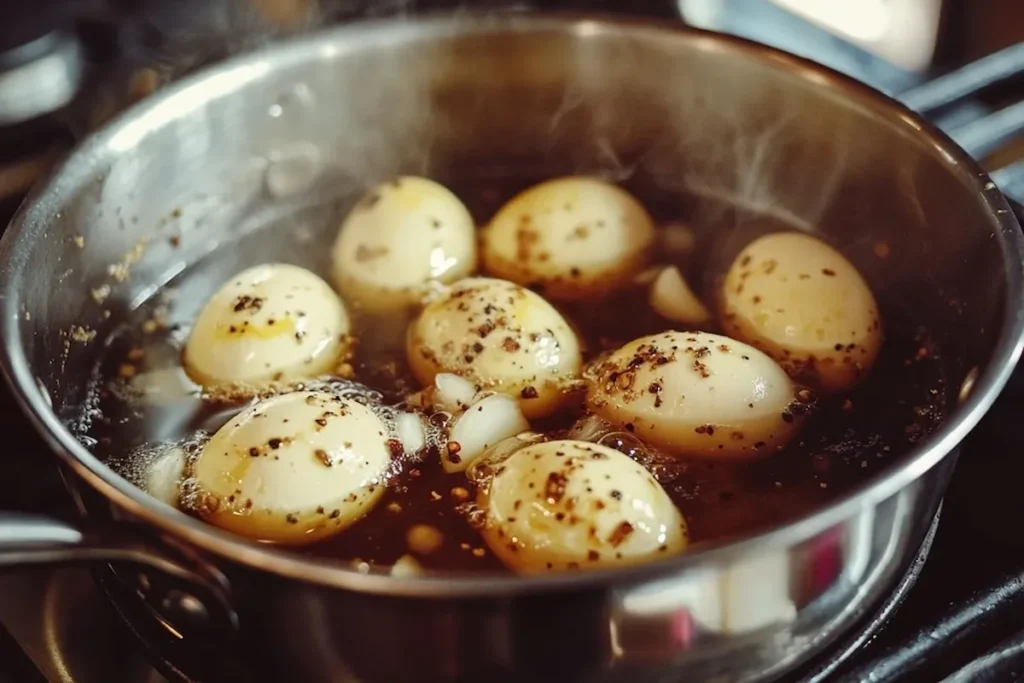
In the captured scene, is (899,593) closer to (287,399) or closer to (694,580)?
(694,580)

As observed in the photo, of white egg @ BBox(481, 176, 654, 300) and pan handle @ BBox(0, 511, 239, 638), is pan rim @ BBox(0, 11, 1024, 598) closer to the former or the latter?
pan handle @ BBox(0, 511, 239, 638)

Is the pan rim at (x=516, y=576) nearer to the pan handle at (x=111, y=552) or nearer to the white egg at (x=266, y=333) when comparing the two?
the pan handle at (x=111, y=552)

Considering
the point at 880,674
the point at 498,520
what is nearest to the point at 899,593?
the point at 880,674

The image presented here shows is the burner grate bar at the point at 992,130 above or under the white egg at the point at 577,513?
above

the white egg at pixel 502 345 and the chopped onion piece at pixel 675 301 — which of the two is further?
the chopped onion piece at pixel 675 301

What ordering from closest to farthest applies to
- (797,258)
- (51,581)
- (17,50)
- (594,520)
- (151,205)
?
(594,520) → (51,581) → (797,258) → (151,205) → (17,50)

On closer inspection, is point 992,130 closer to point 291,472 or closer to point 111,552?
point 291,472

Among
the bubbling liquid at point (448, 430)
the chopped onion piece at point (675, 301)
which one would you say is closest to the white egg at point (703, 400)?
the bubbling liquid at point (448, 430)
